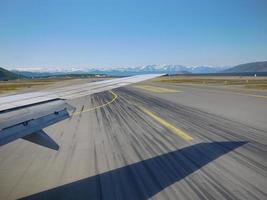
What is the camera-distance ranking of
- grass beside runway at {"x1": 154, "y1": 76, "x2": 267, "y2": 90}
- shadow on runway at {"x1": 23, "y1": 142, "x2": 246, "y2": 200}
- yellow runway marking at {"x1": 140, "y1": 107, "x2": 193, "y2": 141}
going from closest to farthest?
shadow on runway at {"x1": 23, "y1": 142, "x2": 246, "y2": 200} < yellow runway marking at {"x1": 140, "y1": 107, "x2": 193, "y2": 141} < grass beside runway at {"x1": 154, "y1": 76, "x2": 267, "y2": 90}

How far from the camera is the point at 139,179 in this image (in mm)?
6422

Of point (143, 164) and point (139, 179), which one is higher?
point (139, 179)

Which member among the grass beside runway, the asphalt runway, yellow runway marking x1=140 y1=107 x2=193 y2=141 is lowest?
the grass beside runway

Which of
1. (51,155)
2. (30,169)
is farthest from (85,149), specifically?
(30,169)

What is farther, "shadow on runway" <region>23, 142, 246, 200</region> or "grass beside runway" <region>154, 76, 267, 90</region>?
"grass beside runway" <region>154, 76, 267, 90</region>

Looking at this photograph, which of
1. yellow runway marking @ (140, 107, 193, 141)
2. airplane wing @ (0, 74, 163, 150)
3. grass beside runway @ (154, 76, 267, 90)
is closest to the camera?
airplane wing @ (0, 74, 163, 150)

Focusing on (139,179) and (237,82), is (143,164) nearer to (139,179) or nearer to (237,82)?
(139,179)

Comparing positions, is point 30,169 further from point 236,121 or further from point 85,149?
point 236,121

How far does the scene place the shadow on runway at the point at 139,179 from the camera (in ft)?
18.7

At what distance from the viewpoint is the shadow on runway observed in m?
5.70

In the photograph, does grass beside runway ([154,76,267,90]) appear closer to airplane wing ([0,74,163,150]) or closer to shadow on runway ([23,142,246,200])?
shadow on runway ([23,142,246,200])

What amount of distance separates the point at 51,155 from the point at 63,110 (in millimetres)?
4232

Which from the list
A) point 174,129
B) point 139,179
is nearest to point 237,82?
point 174,129

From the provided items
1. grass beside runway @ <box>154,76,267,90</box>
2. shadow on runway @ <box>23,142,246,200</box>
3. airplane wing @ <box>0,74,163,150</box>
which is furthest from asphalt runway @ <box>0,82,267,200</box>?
grass beside runway @ <box>154,76,267,90</box>
